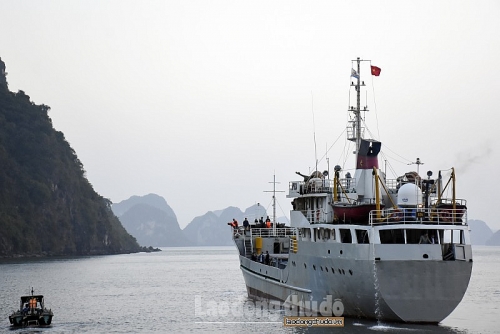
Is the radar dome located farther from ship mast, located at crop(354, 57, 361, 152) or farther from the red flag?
the red flag

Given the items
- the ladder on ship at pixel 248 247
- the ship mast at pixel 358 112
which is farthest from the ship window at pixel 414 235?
the ladder on ship at pixel 248 247

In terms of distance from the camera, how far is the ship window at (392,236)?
40562 mm

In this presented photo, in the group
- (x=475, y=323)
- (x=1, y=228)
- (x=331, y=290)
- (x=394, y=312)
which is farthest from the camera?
(x=1, y=228)

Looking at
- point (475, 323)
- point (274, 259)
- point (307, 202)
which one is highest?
point (307, 202)

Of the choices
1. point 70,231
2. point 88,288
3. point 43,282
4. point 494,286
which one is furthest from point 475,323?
point 70,231

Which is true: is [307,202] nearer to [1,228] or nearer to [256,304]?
[256,304]

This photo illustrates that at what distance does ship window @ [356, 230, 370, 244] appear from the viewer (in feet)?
135

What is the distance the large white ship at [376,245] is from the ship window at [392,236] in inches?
2.2

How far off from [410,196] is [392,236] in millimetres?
2720

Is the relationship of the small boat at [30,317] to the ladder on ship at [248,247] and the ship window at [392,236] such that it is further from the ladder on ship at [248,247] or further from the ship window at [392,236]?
the ladder on ship at [248,247]

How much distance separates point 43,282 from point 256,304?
3916cm

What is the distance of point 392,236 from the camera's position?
4062 centimetres

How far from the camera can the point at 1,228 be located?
165 m

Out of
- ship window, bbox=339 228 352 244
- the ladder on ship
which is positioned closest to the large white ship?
ship window, bbox=339 228 352 244
